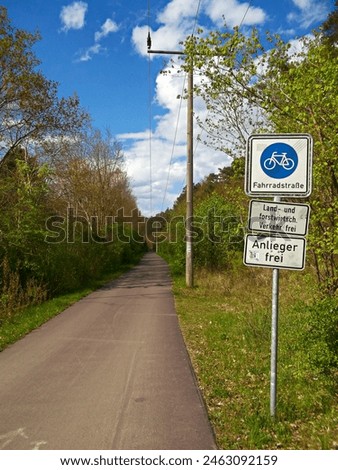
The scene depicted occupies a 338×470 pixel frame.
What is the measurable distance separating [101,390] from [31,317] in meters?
6.05

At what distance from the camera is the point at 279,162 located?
4.22 meters

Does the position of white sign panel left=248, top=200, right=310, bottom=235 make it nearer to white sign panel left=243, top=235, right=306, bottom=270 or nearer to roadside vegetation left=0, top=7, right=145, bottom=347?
white sign panel left=243, top=235, right=306, bottom=270

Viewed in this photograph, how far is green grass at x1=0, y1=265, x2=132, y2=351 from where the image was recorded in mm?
8562

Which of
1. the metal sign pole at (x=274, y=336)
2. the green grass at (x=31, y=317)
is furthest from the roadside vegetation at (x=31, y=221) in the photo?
the metal sign pole at (x=274, y=336)

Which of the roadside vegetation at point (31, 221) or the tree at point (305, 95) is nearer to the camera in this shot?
the tree at point (305, 95)

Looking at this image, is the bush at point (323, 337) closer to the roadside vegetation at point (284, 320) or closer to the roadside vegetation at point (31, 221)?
the roadside vegetation at point (284, 320)

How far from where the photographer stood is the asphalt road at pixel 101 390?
13.1 ft

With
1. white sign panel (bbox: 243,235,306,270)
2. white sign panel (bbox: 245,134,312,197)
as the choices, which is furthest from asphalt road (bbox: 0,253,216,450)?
white sign panel (bbox: 245,134,312,197)

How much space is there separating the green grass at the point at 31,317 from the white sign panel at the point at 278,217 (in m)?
5.94

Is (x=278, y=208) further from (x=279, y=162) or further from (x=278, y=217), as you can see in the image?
(x=279, y=162)

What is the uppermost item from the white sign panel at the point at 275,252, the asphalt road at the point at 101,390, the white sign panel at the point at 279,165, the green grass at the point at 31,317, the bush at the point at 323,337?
the white sign panel at the point at 279,165

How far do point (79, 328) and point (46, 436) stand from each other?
551 cm
